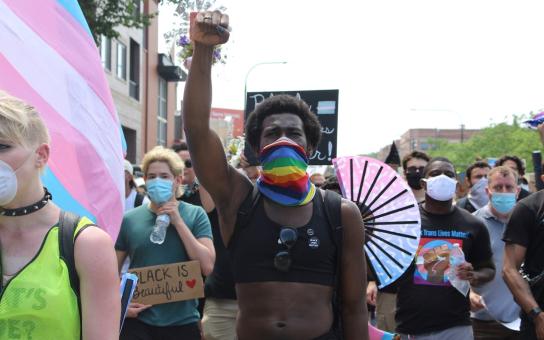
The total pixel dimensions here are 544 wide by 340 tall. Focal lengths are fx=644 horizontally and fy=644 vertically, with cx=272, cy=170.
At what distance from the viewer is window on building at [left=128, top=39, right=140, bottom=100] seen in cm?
3054

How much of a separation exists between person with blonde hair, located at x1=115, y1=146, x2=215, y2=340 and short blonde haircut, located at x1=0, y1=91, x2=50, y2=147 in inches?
97.5

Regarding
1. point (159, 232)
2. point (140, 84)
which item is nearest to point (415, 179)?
point (159, 232)

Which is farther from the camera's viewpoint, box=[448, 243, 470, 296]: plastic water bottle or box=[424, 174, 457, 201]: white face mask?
box=[424, 174, 457, 201]: white face mask

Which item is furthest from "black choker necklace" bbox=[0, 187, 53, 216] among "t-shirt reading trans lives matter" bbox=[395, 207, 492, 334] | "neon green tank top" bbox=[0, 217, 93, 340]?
"t-shirt reading trans lives matter" bbox=[395, 207, 492, 334]

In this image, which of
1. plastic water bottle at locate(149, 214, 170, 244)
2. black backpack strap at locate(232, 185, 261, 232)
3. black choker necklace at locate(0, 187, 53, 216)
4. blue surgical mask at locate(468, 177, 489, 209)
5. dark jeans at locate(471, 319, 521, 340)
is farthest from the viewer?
blue surgical mask at locate(468, 177, 489, 209)

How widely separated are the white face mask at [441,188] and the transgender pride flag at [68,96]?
2846mm

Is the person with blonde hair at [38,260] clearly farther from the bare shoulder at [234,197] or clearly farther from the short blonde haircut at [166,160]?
the short blonde haircut at [166,160]

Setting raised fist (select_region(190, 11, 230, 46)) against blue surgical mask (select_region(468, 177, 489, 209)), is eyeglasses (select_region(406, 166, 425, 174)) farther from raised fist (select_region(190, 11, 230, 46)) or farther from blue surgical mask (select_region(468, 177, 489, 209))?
raised fist (select_region(190, 11, 230, 46))

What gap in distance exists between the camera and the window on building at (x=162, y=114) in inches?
1470

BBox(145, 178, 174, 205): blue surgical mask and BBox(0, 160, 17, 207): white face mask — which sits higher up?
BBox(0, 160, 17, 207): white face mask

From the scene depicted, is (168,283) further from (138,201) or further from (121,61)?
(121,61)

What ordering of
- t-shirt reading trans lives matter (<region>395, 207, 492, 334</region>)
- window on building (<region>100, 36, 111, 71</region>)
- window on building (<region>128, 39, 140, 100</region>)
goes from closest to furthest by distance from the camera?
t-shirt reading trans lives matter (<region>395, 207, 492, 334</region>)
window on building (<region>100, 36, 111, 71</region>)
window on building (<region>128, 39, 140, 100</region>)

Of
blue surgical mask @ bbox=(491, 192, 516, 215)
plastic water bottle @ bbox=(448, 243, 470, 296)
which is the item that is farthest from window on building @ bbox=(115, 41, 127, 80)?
plastic water bottle @ bbox=(448, 243, 470, 296)

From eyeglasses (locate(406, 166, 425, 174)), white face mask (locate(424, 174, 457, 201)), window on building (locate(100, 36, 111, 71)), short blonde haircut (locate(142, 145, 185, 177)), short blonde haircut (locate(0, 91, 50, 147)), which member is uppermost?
window on building (locate(100, 36, 111, 71))
